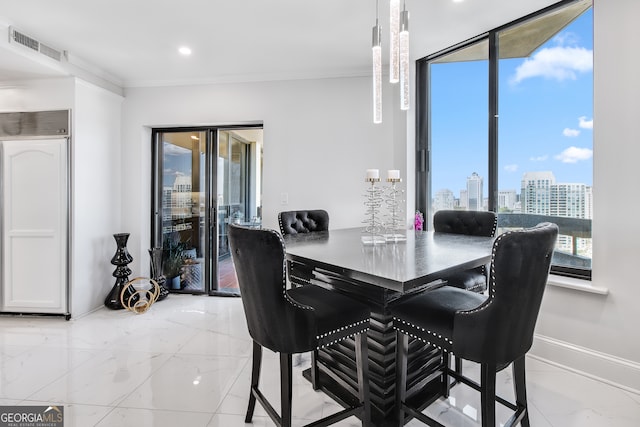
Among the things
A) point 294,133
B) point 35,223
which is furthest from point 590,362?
point 35,223

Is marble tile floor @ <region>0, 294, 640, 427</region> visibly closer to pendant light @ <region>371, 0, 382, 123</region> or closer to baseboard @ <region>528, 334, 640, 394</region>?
baseboard @ <region>528, 334, 640, 394</region>

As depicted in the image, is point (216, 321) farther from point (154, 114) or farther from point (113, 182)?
point (154, 114)

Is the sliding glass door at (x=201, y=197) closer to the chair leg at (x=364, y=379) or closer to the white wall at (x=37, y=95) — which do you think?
the white wall at (x=37, y=95)

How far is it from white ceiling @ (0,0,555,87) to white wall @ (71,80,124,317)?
0.39 m

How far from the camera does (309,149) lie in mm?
3770

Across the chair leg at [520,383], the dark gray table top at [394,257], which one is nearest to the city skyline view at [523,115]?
the dark gray table top at [394,257]

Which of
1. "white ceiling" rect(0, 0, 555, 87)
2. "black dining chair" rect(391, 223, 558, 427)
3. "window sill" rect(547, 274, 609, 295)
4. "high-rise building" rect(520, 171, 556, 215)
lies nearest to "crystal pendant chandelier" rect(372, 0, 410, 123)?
"white ceiling" rect(0, 0, 555, 87)

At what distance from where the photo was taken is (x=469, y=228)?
2.57m

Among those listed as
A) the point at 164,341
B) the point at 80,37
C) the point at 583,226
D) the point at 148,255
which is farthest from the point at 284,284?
the point at 148,255

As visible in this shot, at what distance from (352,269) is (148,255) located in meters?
3.63

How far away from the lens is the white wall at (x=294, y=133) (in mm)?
3684

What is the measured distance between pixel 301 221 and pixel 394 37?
1.54 metres

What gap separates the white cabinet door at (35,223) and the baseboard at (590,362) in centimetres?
431

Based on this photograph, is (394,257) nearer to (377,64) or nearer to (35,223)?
(377,64)
